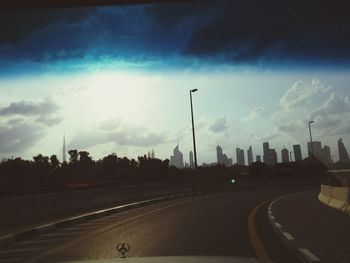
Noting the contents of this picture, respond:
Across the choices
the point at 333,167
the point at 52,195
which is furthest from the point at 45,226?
the point at 333,167

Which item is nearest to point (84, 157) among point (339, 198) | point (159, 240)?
point (339, 198)

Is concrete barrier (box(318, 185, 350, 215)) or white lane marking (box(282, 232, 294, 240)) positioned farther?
concrete barrier (box(318, 185, 350, 215))

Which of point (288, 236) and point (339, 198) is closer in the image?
point (288, 236)

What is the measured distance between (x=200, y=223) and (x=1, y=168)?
101 metres

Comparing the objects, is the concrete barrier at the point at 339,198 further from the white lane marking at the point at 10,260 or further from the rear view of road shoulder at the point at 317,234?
the white lane marking at the point at 10,260

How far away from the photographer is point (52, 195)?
25.6m

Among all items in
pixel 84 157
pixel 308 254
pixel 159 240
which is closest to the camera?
pixel 308 254

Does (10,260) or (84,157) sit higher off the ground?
(84,157)

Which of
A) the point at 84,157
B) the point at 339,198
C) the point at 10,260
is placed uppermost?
the point at 84,157

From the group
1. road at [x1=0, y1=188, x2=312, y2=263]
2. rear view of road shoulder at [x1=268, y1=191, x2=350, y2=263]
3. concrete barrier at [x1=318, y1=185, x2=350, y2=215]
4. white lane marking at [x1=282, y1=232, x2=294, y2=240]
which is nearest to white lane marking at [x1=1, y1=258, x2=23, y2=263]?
road at [x1=0, y1=188, x2=312, y2=263]

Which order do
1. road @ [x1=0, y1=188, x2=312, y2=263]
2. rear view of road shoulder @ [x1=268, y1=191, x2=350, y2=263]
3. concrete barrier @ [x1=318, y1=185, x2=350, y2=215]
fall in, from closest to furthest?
rear view of road shoulder @ [x1=268, y1=191, x2=350, y2=263] → road @ [x1=0, y1=188, x2=312, y2=263] → concrete barrier @ [x1=318, y1=185, x2=350, y2=215]

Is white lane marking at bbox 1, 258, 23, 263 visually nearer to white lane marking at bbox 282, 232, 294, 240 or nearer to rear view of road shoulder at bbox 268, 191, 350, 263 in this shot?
rear view of road shoulder at bbox 268, 191, 350, 263

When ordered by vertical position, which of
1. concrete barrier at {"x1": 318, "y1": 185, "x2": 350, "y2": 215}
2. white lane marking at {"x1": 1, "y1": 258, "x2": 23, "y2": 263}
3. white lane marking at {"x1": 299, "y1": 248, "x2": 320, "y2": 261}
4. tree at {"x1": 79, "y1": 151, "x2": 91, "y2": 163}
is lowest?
white lane marking at {"x1": 299, "y1": 248, "x2": 320, "y2": 261}

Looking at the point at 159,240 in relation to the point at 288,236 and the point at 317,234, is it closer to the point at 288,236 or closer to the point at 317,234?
the point at 288,236
